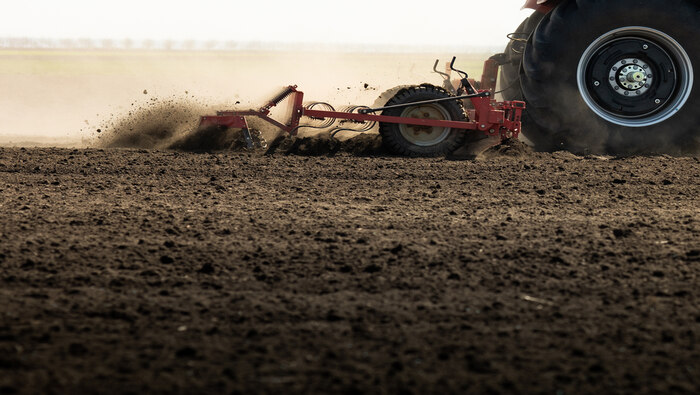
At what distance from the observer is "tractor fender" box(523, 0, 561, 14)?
826 cm

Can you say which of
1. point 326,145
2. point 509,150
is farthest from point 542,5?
point 326,145

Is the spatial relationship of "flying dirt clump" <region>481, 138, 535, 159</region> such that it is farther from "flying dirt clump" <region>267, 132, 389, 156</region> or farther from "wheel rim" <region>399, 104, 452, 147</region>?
"flying dirt clump" <region>267, 132, 389, 156</region>

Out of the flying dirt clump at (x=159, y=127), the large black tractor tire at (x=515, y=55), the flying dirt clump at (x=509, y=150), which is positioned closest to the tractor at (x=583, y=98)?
the flying dirt clump at (x=509, y=150)

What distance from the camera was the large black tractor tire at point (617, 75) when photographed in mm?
7637

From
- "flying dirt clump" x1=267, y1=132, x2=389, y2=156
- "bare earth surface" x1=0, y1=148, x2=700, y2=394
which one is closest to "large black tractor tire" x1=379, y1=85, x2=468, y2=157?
"flying dirt clump" x1=267, y1=132, x2=389, y2=156

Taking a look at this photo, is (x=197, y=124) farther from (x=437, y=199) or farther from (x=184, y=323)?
(x=184, y=323)

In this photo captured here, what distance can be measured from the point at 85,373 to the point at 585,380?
1.83 m

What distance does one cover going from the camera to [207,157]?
7.71 meters

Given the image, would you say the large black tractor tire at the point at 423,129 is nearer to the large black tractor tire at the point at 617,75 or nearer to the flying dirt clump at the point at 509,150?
the flying dirt clump at the point at 509,150

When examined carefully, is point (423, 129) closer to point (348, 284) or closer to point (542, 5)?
point (542, 5)

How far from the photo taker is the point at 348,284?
3871 mm

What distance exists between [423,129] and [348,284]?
4.41 metres

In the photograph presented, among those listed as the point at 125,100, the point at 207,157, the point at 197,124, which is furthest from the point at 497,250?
the point at 125,100

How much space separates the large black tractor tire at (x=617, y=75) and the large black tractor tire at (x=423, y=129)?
2.67 feet
